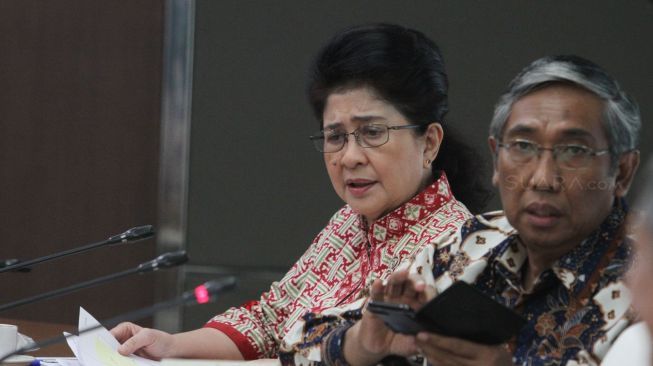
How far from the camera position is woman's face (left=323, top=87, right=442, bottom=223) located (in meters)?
2.27

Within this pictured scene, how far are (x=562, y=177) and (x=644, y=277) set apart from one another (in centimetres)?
58

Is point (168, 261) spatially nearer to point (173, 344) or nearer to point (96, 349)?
point (96, 349)

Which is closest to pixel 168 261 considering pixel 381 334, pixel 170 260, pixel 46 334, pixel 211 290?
pixel 170 260

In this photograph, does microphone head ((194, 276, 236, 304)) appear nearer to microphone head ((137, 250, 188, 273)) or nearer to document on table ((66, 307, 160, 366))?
microphone head ((137, 250, 188, 273))

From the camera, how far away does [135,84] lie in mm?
3828

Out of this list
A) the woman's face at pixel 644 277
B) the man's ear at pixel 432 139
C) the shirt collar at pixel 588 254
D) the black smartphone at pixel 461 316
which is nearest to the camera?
the woman's face at pixel 644 277

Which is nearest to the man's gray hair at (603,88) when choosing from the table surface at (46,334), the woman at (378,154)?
the woman at (378,154)

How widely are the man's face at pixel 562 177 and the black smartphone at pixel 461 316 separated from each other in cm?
19

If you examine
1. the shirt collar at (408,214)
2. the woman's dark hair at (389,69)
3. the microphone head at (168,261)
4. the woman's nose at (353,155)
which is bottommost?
the microphone head at (168,261)

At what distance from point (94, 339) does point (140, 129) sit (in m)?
1.78

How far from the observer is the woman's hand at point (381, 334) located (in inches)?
61.6

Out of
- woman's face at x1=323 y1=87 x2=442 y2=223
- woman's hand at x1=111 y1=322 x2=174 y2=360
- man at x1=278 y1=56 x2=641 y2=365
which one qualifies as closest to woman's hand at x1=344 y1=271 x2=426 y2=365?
man at x1=278 y1=56 x2=641 y2=365

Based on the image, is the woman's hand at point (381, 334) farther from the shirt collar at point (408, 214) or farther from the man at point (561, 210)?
the shirt collar at point (408, 214)

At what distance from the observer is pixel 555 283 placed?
1535 millimetres
